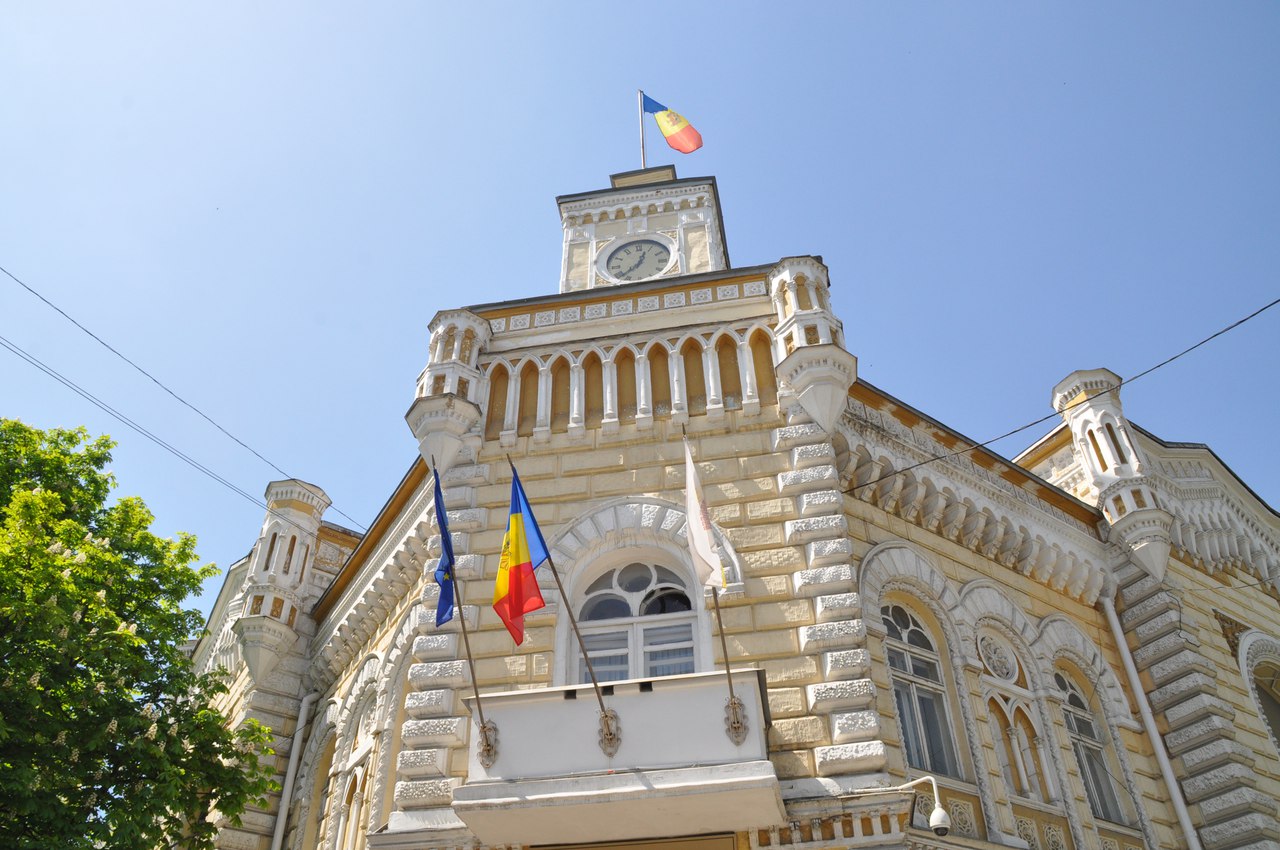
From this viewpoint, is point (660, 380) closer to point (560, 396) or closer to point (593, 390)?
point (593, 390)

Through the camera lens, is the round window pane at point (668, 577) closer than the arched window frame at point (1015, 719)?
Yes

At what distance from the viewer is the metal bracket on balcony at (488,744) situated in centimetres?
1098

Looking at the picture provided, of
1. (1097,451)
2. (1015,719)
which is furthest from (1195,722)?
Answer: (1097,451)

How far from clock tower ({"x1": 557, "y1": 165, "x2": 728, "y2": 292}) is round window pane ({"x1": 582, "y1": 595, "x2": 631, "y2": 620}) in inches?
334

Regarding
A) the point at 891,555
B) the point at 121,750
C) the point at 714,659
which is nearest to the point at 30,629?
the point at 121,750

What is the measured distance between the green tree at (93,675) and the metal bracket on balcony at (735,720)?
7209 mm

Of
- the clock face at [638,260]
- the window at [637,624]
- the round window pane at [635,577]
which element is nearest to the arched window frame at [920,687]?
the window at [637,624]

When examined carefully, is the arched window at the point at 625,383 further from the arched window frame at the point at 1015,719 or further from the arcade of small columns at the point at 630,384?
the arched window frame at the point at 1015,719

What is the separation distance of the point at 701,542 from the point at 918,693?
4.46 metres

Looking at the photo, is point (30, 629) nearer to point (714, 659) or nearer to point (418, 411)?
point (418, 411)

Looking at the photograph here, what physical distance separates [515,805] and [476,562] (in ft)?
12.7

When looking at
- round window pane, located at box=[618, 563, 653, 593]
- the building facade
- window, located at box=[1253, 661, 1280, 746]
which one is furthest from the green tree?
window, located at box=[1253, 661, 1280, 746]

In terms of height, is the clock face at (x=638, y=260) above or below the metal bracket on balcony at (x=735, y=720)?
above

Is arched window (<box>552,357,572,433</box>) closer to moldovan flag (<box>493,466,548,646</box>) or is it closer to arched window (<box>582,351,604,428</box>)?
arched window (<box>582,351,604,428</box>)
